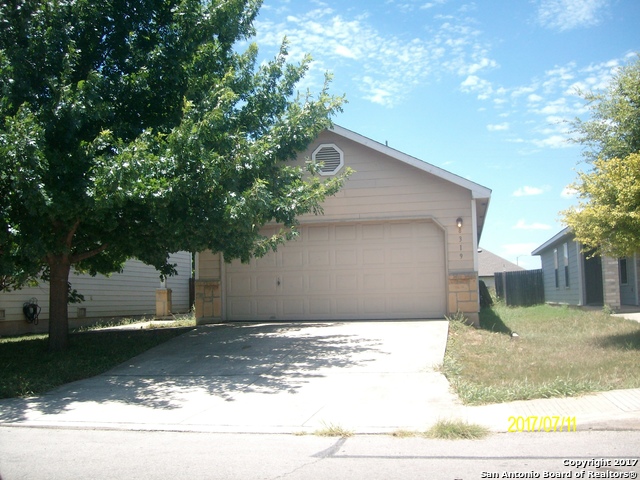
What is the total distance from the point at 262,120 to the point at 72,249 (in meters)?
4.36

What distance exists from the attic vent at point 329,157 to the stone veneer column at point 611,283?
888cm

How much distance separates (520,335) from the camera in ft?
43.8

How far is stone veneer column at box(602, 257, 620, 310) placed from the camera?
1741 cm

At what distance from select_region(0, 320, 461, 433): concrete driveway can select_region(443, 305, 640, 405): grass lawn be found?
394 mm

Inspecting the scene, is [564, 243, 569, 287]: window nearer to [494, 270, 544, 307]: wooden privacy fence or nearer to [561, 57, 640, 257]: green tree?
[494, 270, 544, 307]: wooden privacy fence

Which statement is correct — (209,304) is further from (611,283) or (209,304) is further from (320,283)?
(611,283)

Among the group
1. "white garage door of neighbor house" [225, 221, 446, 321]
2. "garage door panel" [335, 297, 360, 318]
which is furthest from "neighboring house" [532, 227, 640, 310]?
"garage door panel" [335, 297, 360, 318]

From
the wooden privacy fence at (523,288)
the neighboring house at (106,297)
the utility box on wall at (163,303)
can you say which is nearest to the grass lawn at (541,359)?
the utility box on wall at (163,303)

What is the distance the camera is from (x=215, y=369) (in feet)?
33.1

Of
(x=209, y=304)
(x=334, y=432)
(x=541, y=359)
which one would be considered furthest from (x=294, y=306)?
(x=334, y=432)

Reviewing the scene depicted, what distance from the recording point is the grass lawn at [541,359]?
7.62 meters

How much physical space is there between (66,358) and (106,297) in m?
9.11

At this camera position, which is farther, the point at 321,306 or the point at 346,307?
the point at 321,306

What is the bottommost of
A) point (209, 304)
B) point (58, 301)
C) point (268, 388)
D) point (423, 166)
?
point (268, 388)
